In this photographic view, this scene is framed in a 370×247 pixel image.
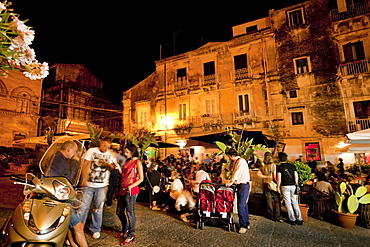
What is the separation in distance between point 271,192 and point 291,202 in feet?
1.76

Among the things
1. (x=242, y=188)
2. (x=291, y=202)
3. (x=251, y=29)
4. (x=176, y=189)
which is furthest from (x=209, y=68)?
(x=242, y=188)

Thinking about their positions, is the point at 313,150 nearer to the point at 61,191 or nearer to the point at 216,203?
the point at 216,203

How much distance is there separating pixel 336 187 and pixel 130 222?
248 inches

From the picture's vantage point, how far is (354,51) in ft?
48.5

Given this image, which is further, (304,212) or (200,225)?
(304,212)

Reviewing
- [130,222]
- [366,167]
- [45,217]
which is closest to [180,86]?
[366,167]

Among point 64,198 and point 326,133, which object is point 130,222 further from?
point 326,133

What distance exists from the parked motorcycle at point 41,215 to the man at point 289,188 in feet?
16.7

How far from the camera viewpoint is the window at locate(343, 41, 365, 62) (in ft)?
48.0

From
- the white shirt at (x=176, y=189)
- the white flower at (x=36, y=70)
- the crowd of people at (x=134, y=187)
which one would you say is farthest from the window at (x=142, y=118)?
the white flower at (x=36, y=70)

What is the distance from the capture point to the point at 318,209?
5.98 m

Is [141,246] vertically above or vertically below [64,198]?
below

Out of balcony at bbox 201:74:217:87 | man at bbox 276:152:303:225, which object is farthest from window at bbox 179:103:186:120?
man at bbox 276:152:303:225

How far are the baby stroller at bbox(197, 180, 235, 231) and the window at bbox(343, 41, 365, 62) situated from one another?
15.8 m
